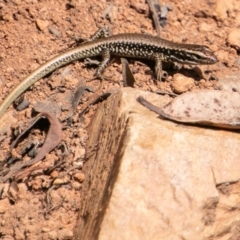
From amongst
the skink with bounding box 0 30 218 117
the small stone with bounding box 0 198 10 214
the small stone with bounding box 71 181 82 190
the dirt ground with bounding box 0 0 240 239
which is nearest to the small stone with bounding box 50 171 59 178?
the dirt ground with bounding box 0 0 240 239

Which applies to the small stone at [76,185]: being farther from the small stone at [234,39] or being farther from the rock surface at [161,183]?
the small stone at [234,39]

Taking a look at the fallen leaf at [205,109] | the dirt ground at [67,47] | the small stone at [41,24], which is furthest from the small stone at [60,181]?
the small stone at [41,24]

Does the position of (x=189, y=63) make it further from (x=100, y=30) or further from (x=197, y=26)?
(x=100, y=30)

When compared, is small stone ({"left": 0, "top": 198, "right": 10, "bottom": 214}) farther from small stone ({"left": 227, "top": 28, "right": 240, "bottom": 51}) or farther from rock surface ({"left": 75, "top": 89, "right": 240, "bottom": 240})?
small stone ({"left": 227, "top": 28, "right": 240, "bottom": 51})

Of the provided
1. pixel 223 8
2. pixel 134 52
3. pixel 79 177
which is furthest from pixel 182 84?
pixel 79 177

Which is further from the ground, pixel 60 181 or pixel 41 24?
pixel 41 24

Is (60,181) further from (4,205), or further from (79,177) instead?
(4,205)
